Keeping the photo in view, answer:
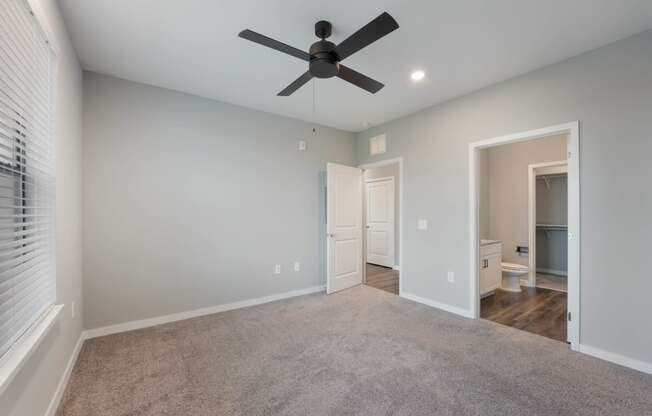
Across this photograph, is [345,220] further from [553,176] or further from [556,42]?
[553,176]

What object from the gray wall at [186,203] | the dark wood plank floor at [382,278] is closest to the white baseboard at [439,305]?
the dark wood plank floor at [382,278]

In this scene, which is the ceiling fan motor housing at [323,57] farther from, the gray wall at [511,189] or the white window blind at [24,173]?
the gray wall at [511,189]

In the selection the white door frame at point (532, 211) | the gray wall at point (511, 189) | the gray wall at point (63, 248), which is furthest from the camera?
the gray wall at point (511, 189)

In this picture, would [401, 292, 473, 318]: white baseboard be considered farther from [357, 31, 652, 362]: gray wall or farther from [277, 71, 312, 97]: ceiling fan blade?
[277, 71, 312, 97]: ceiling fan blade

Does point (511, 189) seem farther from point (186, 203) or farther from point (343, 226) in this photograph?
point (186, 203)

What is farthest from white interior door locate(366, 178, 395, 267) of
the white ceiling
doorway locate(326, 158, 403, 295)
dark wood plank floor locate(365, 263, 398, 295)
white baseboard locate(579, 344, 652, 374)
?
white baseboard locate(579, 344, 652, 374)

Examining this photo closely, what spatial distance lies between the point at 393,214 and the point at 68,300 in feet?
17.5

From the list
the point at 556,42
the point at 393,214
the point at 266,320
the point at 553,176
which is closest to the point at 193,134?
the point at 266,320

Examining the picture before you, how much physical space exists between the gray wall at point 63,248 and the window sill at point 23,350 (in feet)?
0.32

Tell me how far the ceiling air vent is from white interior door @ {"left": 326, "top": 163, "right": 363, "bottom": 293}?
403mm

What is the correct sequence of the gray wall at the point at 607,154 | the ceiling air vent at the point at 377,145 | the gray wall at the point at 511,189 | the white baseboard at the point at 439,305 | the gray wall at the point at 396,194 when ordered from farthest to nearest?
the gray wall at the point at 396,194, the gray wall at the point at 511,189, the ceiling air vent at the point at 377,145, the white baseboard at the point at 439,305, the gray wall at the point at 607,154

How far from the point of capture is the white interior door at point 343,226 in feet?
13.7

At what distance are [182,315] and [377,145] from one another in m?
3.64

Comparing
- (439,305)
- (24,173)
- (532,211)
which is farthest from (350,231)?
(24,173)
